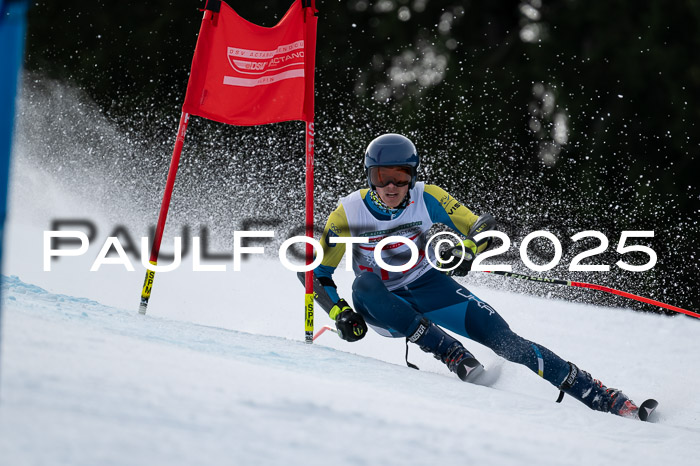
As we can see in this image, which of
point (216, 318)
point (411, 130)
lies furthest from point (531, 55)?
point (216, 318)

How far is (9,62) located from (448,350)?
8.55ft

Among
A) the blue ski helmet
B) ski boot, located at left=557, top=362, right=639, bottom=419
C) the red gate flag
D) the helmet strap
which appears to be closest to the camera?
ski boot, located at left=557, top=362, right=639, bottom=419

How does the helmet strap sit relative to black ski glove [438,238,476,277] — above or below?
above

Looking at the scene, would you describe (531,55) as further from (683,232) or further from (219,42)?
(219,42)

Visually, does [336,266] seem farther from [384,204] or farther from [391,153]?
[391,153]

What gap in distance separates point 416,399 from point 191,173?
1067 cm

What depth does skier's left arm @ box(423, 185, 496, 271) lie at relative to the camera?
4047 millimetres

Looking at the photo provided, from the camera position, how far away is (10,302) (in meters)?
3.10

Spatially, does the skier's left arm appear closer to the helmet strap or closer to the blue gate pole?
the helmet strap

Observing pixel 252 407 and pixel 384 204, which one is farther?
pixel 384 204

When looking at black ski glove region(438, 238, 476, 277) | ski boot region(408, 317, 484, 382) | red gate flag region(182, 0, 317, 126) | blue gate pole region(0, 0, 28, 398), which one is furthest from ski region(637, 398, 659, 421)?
blue gate pole region(0, 0, 28, 398)

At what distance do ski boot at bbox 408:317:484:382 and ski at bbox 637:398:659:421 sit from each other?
2.67ft

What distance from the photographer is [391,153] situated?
13.0 ft

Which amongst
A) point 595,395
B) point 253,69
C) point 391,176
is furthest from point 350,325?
point 253,69
